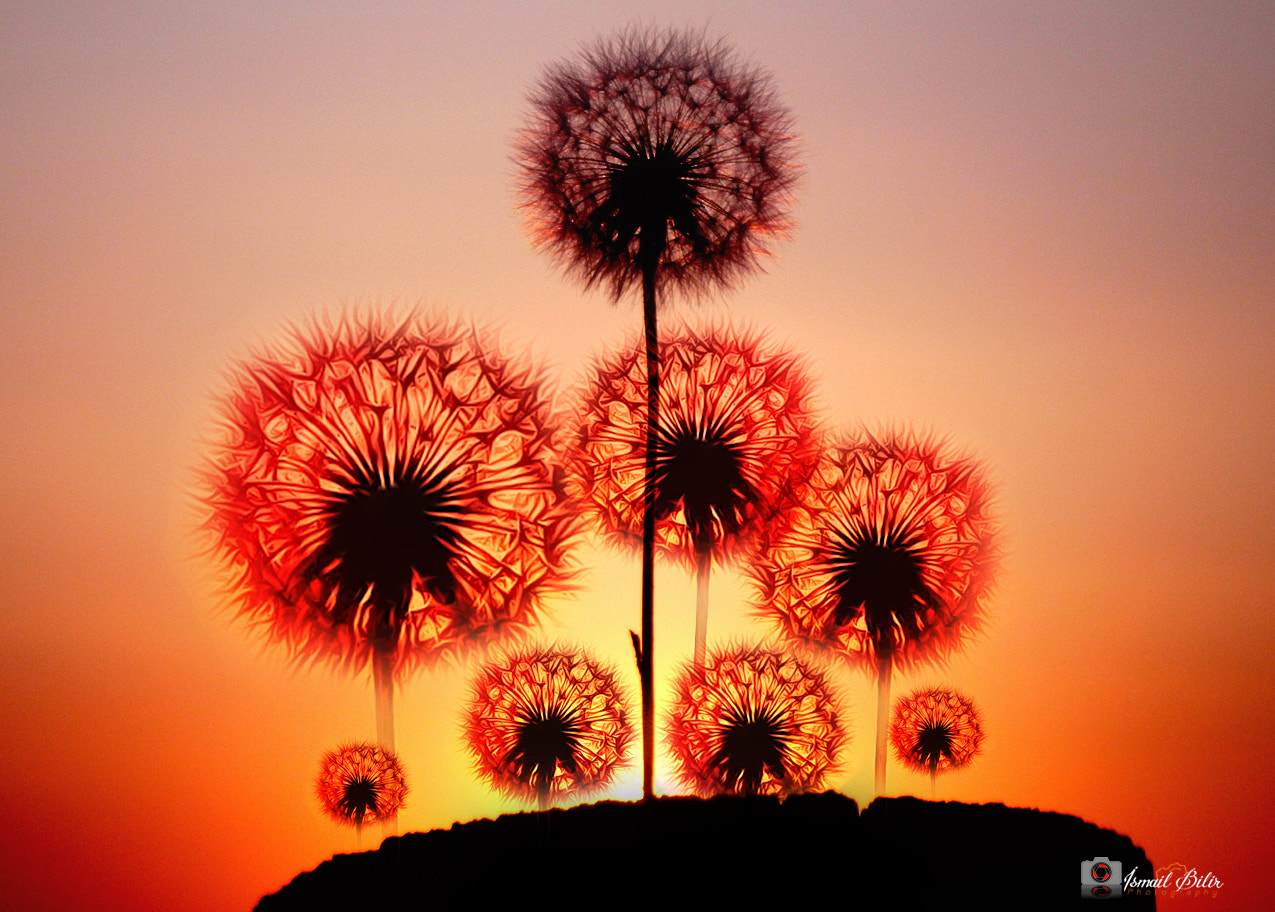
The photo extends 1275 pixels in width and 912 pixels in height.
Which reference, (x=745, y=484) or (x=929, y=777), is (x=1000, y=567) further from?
(x=745, y=484)

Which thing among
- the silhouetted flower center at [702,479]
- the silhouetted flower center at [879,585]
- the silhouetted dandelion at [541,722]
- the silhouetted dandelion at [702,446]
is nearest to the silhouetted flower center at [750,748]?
the silhouetted dandelion at [702,446]

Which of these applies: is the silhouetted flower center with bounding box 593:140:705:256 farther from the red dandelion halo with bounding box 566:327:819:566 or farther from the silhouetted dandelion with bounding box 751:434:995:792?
the silhouetted dandelion with bounding box 751:434:995:792

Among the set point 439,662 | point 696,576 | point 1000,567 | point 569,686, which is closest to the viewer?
point 439,662

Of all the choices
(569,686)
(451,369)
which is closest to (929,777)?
(569,686)

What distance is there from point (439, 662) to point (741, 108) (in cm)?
389

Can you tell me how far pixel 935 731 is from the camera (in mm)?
5578

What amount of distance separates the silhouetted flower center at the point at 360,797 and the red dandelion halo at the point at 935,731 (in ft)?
10.6

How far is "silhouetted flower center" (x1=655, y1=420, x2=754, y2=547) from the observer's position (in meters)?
5.19

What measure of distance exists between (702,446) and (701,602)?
3.35 ft

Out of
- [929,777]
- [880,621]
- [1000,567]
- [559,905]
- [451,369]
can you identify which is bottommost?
[559,905]

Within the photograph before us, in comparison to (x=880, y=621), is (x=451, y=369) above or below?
above

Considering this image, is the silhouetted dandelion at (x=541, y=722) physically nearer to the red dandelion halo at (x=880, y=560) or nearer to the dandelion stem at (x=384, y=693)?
the dandelion stem at (x=384, y=693)

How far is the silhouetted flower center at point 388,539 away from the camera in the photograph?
4.37m

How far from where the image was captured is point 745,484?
5.30 meters
